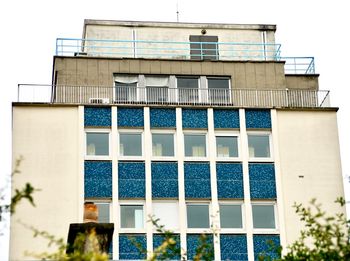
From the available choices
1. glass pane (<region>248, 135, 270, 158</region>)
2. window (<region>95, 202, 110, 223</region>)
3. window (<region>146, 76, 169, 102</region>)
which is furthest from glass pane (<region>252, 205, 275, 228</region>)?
window (<region>146, 76, 169, 102</region>)

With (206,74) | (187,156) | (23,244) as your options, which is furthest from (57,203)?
(206,74)

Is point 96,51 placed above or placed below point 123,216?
above

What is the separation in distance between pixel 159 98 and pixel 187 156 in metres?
3.49

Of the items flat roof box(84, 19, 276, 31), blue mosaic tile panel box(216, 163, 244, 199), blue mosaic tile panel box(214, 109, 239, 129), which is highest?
flat roof box(84, 19, 276, 31)

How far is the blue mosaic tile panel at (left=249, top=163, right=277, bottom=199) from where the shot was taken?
60219 millimetres

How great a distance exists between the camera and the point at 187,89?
62750 mm

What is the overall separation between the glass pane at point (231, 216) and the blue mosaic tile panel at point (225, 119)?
404cm

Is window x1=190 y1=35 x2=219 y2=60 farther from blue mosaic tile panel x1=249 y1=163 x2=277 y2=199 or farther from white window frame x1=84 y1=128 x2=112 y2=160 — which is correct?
white window frame x1=84 y1=128 x2=112 y2=160

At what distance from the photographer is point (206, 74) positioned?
63406 mm

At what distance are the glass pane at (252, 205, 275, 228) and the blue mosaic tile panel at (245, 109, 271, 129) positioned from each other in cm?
408

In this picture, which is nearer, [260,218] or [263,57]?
[260,218]

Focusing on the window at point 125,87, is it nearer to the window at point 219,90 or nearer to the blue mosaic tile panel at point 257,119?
the window at point 219,90

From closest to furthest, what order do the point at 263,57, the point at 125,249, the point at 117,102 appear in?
the point at 125,249, the point at 117,102, the point at 263,57

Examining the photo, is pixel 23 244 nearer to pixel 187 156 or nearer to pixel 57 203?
pixel 57 203
